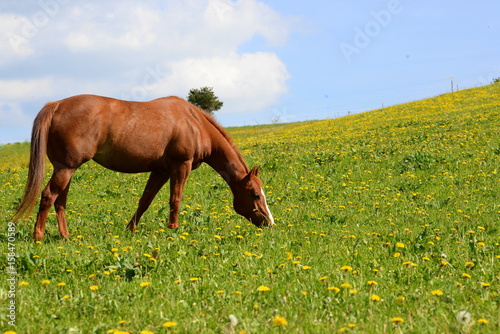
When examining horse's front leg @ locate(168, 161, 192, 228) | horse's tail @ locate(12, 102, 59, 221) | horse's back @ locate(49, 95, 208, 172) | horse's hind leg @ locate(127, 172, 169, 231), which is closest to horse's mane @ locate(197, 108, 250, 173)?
horse's back @ locate(49, 95, 208, 172)

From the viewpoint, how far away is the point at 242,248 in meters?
5.91

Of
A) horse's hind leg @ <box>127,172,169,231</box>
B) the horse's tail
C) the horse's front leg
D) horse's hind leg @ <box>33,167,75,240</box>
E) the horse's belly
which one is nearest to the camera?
the horse's tail

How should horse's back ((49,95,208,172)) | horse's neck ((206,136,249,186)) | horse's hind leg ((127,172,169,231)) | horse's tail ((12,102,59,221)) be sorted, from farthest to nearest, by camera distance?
horse's neck ((206,136,249,186))
horse's hind leg ((127,172,169,231))
horse's back ((49,95,208,172))
horse's tail ((12,102,59,221))

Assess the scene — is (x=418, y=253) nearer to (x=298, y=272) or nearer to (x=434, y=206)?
(x=298, y=272)

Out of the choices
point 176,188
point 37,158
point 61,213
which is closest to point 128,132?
point 176,188

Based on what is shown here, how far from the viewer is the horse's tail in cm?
631

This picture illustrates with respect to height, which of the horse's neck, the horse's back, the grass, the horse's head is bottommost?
the grass

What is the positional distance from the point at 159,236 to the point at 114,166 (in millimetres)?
1463

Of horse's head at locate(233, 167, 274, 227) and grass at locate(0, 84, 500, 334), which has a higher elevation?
horse's head at locate(233, 167, 274, 227)

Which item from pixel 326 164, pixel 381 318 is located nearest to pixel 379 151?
pixel 326 164

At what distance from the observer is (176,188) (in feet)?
25.5

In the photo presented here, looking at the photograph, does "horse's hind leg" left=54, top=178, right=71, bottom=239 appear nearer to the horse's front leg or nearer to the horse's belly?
the horse's belly

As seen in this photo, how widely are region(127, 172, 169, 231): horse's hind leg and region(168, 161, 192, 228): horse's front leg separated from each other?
0.47 m

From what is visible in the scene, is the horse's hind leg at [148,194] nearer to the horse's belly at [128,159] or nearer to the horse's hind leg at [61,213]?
the horse's belly at [128,159]
